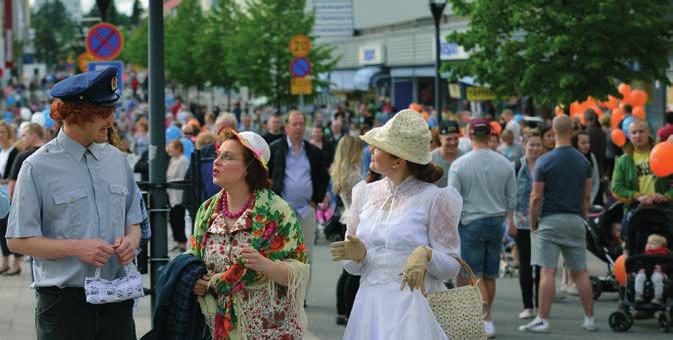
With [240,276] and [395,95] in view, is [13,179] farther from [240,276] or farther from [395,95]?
[395,95]

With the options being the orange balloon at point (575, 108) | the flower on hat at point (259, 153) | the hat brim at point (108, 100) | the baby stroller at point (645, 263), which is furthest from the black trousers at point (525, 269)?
the orange balloon at point (575, 108)

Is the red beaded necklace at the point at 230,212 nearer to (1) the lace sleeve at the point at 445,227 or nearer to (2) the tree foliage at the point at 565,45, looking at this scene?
(1) the lace sleeve at the point at 445,227

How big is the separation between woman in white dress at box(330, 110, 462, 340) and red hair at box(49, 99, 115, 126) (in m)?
1.33

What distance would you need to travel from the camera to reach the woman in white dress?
6.01 metres

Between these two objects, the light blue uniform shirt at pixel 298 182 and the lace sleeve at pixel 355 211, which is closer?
the lace sleeve at pixel 355 211

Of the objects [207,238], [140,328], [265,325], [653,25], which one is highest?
[653,25]

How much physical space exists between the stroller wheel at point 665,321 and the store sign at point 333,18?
61784mm

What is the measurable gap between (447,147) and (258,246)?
6.36 metres

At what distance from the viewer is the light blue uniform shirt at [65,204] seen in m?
5.31

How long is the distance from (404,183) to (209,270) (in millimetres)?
1166

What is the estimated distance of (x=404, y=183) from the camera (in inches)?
248

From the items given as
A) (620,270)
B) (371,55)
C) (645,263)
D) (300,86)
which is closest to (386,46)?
(371,55)

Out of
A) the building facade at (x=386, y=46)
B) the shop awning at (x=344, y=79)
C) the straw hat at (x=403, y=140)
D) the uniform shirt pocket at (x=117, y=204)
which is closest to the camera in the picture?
the uniform shirt pocket at (x=117, y=204)

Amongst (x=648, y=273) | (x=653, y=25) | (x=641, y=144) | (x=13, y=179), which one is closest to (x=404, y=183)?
(x=648, y=273)
